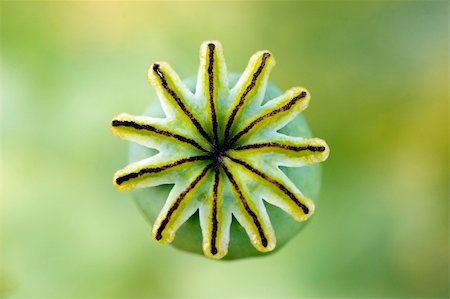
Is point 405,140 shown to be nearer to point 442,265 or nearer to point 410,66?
point 410,66

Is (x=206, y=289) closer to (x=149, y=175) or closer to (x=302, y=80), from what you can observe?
(x=302, y=80)

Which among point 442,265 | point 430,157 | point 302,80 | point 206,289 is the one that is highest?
point 302,80

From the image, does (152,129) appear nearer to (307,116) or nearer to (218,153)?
(218,153)

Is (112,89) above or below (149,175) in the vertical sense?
above

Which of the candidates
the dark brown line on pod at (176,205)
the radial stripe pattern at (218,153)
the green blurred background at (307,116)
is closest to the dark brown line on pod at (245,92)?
the radial stripe pattern at (218,153)

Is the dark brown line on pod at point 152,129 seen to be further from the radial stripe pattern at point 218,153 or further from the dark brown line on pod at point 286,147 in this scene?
the dark brown line on pod at point 286,147

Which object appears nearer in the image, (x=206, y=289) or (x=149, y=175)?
(x=149, y=175)

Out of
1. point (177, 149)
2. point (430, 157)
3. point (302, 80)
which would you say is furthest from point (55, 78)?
point (430, 157)
